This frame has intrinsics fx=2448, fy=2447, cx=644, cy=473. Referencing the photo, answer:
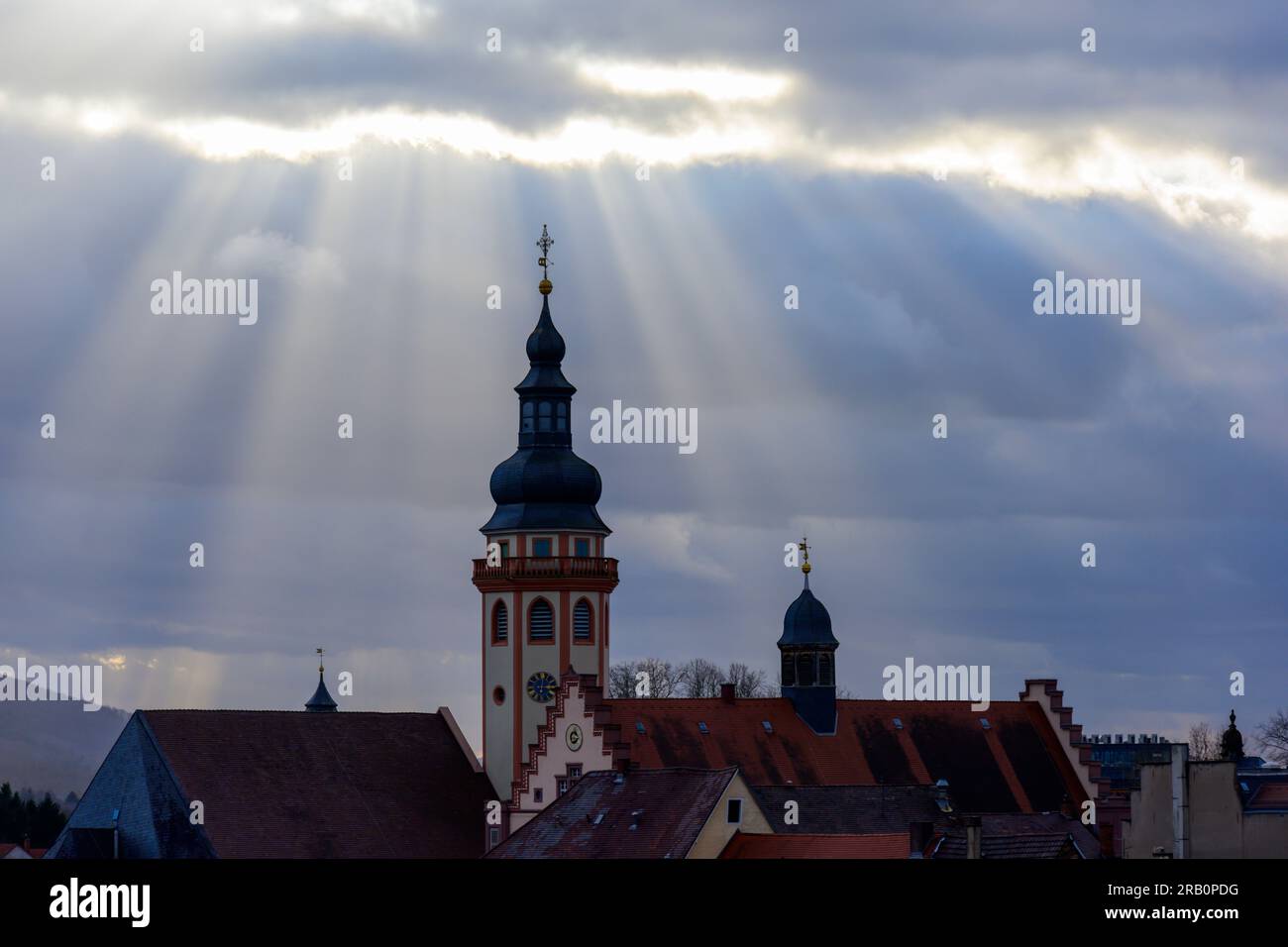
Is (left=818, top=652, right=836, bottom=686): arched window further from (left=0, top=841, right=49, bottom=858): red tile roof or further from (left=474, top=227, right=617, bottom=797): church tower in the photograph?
(left=0, top=841, right=49, bottom=858): red tile roof

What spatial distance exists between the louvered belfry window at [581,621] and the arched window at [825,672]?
32.6 feet

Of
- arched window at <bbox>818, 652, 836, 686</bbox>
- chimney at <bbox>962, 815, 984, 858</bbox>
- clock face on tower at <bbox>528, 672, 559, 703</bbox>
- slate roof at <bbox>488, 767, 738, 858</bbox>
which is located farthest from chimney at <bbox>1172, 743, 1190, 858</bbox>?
clock face on tower at <bbox>528, 672, 559, 703</bbox>

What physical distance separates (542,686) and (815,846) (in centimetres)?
3110

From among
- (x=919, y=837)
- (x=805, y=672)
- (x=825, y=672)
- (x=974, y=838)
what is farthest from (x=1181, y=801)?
(x=805, y=672)

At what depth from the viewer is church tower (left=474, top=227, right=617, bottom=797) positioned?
102m

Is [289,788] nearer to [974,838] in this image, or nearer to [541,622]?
[541,622]

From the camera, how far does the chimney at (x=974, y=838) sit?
7019 cm

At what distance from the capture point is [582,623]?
102m

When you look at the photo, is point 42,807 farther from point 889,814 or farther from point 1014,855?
point 1014,855

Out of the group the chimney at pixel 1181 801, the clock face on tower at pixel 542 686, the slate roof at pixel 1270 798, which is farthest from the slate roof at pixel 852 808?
the clock face on tower at pixel 542 686

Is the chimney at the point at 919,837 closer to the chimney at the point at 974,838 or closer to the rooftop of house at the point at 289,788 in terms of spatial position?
the chimney at the point at 974,838
